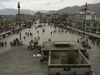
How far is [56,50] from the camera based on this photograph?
54.2ft

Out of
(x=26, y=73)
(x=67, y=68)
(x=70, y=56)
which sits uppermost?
(x=70, y=56)

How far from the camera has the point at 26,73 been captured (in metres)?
12.5

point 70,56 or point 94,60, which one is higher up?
point 70,56

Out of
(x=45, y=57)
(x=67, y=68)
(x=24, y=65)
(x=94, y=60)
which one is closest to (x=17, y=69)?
(x=24, y=65)

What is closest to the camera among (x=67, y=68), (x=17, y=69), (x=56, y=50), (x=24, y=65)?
(x=67, y=68)

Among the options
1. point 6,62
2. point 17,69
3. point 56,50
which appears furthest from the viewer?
point 56,50

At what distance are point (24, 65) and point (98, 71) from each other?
28.7 ft

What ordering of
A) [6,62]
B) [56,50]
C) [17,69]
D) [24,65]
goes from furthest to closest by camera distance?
[56,50]
[6,62]
[24,65]
[17,69]

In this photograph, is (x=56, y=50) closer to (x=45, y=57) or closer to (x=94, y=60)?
(x=45, y=57)

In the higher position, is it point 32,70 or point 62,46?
point 62,46

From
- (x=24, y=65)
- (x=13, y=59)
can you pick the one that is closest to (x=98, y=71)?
(x=24, y=65)

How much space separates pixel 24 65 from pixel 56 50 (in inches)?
192

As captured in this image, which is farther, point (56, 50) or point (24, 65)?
point (56, 50)

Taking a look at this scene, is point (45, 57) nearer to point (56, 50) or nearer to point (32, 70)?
point (56, 50)
